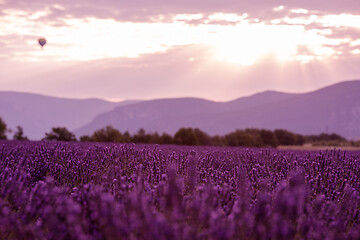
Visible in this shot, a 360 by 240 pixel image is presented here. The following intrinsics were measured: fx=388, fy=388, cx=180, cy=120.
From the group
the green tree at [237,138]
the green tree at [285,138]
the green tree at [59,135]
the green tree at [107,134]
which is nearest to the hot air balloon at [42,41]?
the green tree at [59,135]

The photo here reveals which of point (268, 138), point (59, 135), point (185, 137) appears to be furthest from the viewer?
point (268, 138)

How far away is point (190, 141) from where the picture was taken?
2484 cm

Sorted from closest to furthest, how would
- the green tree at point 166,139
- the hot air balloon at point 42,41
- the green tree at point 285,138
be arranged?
the green tree at point 166,139 < the hot air balloon at point 42,41 < the green tree at point 285,138

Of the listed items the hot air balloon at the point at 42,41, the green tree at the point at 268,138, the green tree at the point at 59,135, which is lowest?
the green tree at the point at 59,135

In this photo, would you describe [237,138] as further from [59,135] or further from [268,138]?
[59,135]

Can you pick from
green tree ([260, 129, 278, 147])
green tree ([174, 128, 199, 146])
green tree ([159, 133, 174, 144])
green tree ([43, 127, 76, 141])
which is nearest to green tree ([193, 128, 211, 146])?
green tree ([174, 128, 199, 146])

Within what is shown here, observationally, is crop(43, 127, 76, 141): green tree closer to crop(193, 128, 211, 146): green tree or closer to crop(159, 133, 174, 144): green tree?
crop(159, 133, 174, 144): green tree

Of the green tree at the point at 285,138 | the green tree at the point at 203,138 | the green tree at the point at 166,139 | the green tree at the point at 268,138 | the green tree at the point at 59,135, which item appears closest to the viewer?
the green tree at the point at 59,135

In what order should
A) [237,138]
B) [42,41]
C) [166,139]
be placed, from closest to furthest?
[166,139] → [237,138] → [42,41]

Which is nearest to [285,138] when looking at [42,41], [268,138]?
[268,138]

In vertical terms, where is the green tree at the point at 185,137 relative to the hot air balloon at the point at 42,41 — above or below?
below

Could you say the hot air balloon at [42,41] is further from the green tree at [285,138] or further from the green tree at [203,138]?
the green tree at [285,138]

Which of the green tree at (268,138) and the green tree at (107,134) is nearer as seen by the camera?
the green tree at (107,134)

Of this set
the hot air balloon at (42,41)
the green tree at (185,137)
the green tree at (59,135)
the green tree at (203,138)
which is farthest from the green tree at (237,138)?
the hot air balloon at (42,41)
